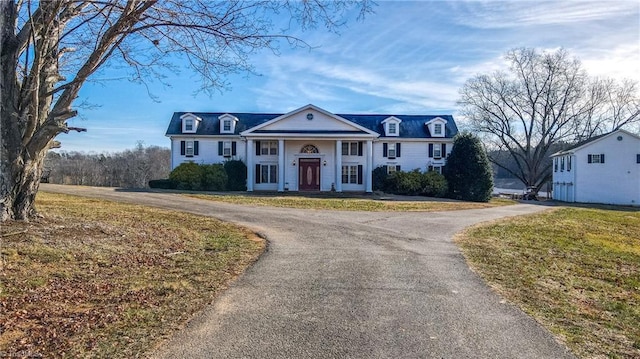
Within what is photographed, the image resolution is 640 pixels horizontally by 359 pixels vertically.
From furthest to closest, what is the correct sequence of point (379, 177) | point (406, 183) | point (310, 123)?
point (379, 177), point (310, 123), point (406, 183)

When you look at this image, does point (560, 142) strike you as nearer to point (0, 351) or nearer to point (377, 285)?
point (377, 285)

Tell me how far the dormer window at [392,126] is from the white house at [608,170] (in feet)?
51.3

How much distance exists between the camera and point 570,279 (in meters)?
7.45

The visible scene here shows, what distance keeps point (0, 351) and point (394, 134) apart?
113 ft

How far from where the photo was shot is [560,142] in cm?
5084

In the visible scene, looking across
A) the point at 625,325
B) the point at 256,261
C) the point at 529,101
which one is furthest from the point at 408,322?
the point at 529,101

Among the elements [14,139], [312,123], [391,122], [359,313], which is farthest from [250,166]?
[359,313]

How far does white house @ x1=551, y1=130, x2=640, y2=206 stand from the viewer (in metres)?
36.4

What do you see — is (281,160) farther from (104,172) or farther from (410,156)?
(104,172)

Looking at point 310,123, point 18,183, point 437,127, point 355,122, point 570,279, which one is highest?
point 355,122

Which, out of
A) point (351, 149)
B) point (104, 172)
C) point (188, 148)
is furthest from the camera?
point (104, 172)

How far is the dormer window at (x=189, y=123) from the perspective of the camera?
3547cm

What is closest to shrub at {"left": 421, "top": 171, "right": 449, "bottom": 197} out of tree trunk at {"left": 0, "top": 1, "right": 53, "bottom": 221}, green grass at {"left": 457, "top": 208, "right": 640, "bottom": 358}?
green grass at {"left": 457, "top": 208, "right": 640, "bottom": 358}

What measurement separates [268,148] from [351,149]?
6.30 meters
